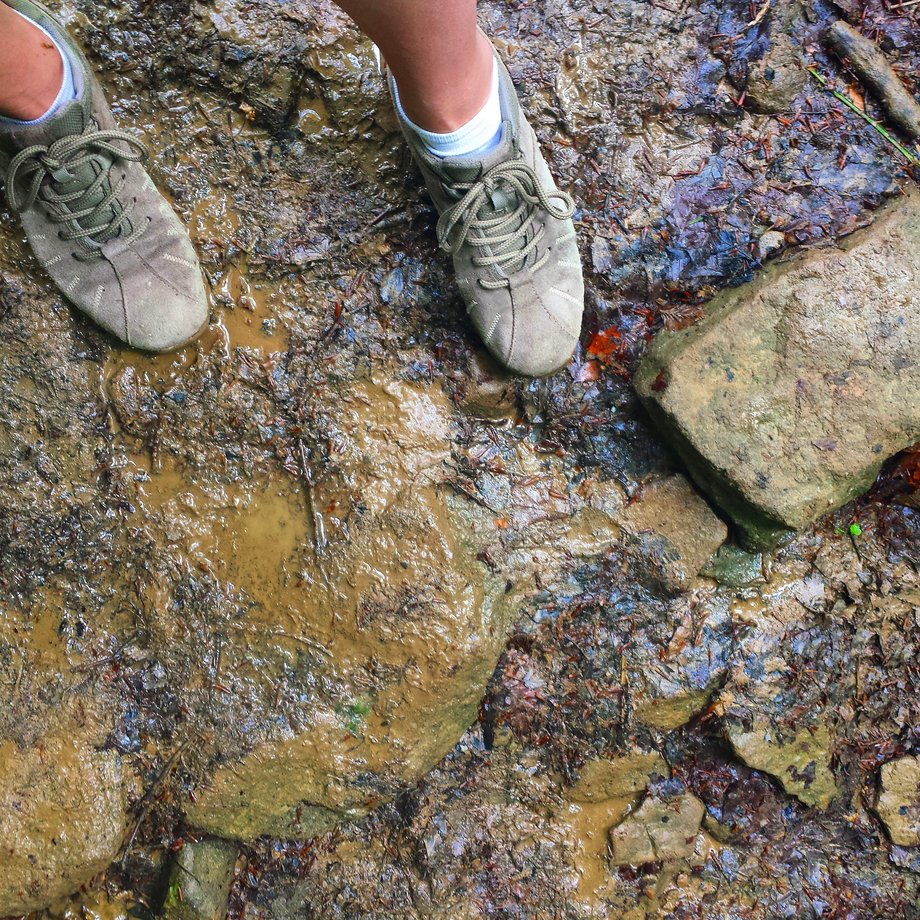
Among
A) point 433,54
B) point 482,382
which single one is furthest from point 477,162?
point 482,382

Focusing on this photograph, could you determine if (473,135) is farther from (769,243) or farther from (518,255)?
(769,243)

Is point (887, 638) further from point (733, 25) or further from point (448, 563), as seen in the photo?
point (733, 25)

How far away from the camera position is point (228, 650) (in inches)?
97.2

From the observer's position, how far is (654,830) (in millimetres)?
2623

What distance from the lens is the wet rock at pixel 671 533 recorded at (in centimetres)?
257

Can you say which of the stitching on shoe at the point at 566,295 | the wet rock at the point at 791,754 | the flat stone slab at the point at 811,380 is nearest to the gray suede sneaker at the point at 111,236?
the stitching on shoe at the point at 566,295

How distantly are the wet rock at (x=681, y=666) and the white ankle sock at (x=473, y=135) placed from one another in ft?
5.46

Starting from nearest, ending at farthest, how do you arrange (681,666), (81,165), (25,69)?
(25,69), (81,165), (681,666)

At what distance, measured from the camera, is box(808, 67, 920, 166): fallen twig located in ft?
8.53

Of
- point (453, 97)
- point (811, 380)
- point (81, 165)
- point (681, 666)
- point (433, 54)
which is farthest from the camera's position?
point (681, 666)

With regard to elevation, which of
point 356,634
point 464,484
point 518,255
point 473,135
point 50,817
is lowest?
point 50,817

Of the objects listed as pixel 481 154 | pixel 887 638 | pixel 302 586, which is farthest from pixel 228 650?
pixel 887 638

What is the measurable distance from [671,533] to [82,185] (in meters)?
2.24

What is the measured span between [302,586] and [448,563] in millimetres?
492
